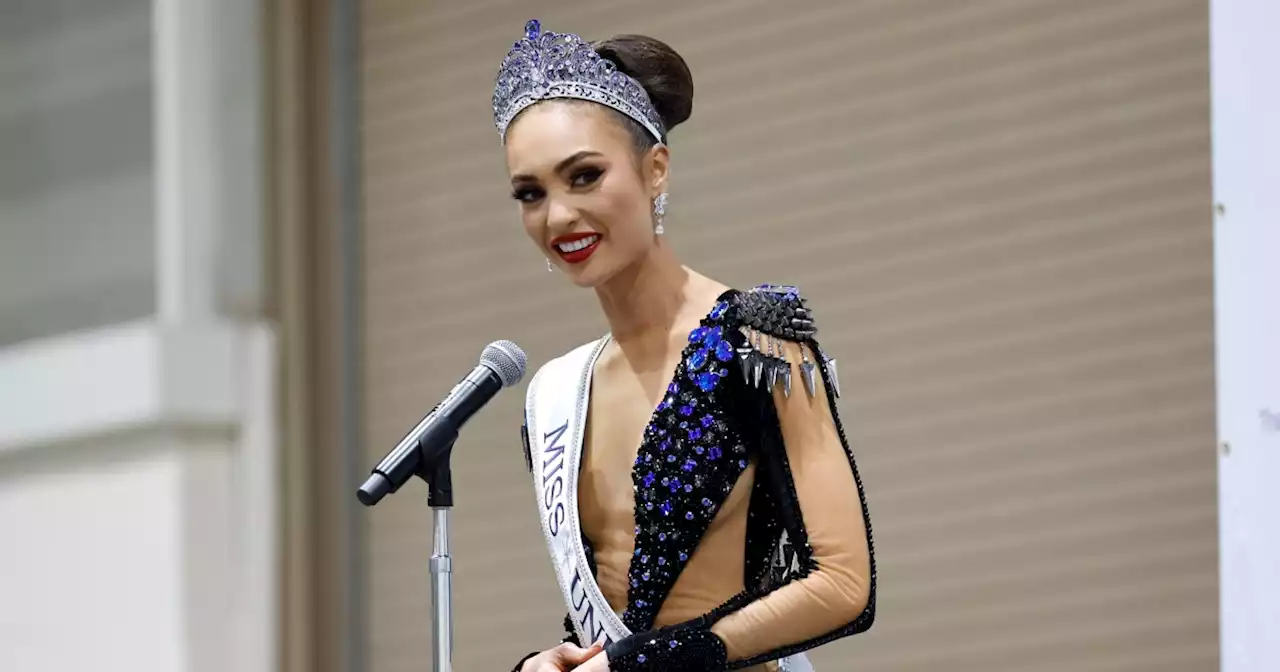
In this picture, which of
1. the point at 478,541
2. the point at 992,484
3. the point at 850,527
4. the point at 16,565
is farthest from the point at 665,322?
the point at 16,565

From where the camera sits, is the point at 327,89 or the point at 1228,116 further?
the point at 327,89

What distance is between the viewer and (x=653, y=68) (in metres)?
1.99

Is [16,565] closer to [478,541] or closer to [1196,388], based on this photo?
[478,541]

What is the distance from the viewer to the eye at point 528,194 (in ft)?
6.37

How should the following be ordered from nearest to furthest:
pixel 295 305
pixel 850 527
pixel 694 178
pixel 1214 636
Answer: pixel 850 527, pixel 1214 636, pixel 694 178, pixel 295 305

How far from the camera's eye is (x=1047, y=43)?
125 inches

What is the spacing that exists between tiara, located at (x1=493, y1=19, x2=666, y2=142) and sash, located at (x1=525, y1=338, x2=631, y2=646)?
0.90 ft

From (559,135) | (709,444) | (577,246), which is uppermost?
(559,135)

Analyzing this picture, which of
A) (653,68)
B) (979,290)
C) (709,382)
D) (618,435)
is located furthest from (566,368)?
(979,290)

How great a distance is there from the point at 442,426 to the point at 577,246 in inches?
9.4

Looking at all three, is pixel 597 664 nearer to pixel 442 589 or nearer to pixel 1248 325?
pixel 442 589

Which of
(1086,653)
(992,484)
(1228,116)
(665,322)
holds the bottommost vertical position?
(1086,653)

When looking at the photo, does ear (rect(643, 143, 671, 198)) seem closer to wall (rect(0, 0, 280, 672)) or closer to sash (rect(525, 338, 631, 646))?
sash (rect(525, 338, 631, 646))

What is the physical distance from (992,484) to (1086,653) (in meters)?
0.32
